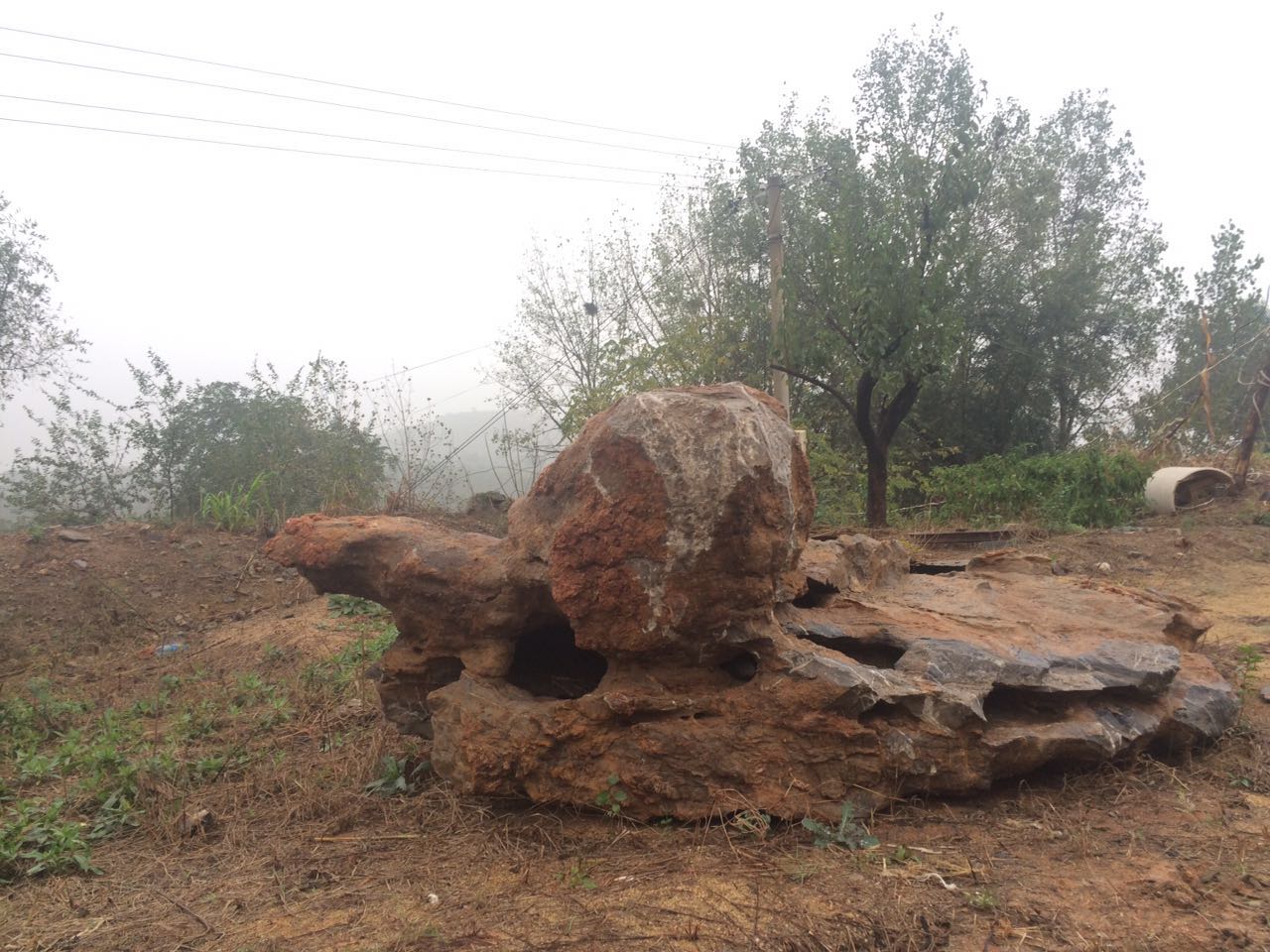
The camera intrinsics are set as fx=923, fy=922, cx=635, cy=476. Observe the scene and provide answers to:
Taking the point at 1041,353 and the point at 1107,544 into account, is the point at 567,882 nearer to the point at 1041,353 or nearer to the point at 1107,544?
the point at 1107,544

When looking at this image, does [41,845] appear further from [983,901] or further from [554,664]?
[983,901]

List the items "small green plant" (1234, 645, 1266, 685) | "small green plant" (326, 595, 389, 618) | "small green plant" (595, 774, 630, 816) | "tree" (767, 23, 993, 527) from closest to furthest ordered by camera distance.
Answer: "small green plant" (595, 774, 630, 816), "small green plant" (1234, 645, 1266, 685), "small green plant" (326, 595, 389, 618), "tree" (767, 23, 993, 527)

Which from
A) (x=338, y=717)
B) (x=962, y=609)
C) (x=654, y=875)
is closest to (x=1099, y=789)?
(x=962, y=609)

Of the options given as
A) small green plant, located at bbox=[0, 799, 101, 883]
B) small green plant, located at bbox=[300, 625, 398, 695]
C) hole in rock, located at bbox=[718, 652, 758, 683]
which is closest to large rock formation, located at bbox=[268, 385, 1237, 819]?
hole in rock, located at bbox=[718, 652, 758, 683]

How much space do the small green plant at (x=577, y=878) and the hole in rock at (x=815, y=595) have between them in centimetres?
187

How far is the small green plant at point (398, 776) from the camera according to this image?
162 inches

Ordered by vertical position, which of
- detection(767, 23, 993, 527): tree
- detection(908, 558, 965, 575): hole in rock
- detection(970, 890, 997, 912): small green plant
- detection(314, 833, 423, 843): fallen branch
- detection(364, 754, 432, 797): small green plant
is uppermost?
detection(767, 23, 993, 527): tree

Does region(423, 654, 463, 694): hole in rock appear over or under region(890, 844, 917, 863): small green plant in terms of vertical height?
over

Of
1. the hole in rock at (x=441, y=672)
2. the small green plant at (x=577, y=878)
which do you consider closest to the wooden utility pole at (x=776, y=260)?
the hole in rock at (x=441, y=672)

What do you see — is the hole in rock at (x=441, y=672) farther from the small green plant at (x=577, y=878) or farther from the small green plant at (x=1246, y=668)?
the small green plant at (x=1246, y=668)

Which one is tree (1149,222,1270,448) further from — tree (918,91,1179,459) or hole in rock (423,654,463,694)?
hole in rock (423,654,463,694)

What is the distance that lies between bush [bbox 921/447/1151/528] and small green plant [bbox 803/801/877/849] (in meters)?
9.16

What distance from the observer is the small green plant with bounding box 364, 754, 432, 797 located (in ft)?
13.5

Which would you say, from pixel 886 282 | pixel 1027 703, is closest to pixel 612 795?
pixel 1027 703
